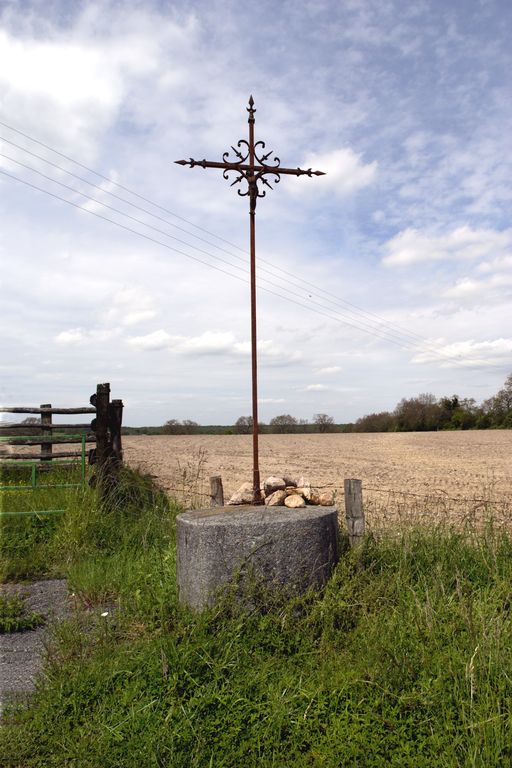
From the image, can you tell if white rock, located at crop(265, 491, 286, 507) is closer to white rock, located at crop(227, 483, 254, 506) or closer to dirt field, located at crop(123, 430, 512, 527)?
white rock, located at crop(227, 483, 254, 506)

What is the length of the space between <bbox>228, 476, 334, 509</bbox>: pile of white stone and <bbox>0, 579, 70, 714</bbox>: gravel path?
2082mm

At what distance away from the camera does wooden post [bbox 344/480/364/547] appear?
5.69m

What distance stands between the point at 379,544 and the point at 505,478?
1149 cm

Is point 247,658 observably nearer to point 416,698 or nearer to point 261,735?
point 261,735

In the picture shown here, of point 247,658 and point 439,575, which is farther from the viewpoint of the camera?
point 439,575

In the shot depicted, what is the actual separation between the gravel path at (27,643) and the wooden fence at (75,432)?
120 inches

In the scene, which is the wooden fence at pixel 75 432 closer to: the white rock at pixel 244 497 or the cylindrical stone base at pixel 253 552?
the white rock at pixel 244 497

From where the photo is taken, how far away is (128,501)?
29.5 ft

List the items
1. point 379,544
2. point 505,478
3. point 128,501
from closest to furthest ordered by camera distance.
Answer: point 379,544
point 128,501
point 505,478

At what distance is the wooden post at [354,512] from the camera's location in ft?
18.7

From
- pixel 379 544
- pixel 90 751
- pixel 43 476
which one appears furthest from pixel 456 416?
pixel 90 751

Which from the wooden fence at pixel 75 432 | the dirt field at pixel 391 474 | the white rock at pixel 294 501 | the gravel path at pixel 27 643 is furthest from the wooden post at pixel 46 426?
the white rock at pixel 294 501

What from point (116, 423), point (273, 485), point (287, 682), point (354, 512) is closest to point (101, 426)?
point (116, 423)

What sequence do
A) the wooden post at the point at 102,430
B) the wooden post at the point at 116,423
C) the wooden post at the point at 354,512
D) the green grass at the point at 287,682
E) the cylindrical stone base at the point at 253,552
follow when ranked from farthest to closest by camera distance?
the wooden post at the point at 116,423
the wooden post at the point at 102,430
the wooden post at the point at 354,512
the cylindrical stone base at the point at 253,552
the green grass at the point at 287,682
